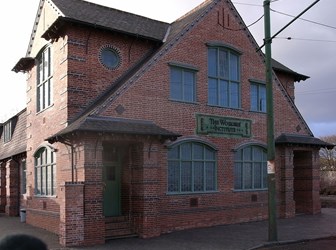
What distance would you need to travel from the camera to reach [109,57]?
1647 cm

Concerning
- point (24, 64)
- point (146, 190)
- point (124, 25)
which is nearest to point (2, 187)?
point (24, 64)

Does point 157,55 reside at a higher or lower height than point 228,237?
higher

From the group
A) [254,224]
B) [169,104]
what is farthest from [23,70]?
[254,224]

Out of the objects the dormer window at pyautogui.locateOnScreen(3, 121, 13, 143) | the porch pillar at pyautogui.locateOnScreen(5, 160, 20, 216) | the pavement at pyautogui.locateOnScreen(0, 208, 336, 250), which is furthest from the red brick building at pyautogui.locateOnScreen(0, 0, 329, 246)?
the dormer window at pyautogui.locateOnScreen(3, 121, 13, 143)

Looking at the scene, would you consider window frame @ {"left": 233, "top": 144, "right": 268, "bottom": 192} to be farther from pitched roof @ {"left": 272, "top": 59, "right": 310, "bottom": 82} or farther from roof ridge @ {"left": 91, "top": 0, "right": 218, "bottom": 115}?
roof ridge @ {"left": 91, "top": 0, "right": 218, "bottom": 115}

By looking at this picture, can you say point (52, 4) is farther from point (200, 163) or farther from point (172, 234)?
point (172, 234)

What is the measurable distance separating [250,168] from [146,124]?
6.15 m

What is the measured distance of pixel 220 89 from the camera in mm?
18484

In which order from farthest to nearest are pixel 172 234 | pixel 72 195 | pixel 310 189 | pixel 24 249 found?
pixel 310 189
pixel 172 234
pixel 72 195
pixel 24 249

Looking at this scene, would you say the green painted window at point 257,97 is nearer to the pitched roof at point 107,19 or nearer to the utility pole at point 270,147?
the pitched roof at point 107,19

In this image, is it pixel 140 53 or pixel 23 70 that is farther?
pixel 23 70

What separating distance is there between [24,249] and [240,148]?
17203 millimetres

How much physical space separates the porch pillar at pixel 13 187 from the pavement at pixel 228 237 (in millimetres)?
4943

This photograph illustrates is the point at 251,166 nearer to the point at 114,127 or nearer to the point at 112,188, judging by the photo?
the point at 112,188
